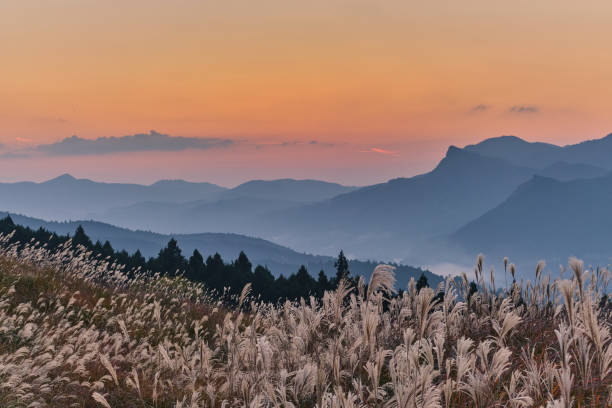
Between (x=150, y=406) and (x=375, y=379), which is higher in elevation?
(x=375, y=379)

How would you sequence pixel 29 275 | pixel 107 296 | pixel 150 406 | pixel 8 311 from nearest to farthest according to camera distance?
pixel 150 406, pixel 8 311, pixel 29 275, pixel 107 296

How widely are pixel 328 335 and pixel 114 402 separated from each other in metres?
3.11

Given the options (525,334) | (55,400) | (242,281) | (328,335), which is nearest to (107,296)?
(55,400)

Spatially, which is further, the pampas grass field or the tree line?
the tree line

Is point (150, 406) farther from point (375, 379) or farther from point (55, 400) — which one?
point (375, 379)

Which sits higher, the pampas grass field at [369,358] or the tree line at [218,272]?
the pampas grass field at [369,358]

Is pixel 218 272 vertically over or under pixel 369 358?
under

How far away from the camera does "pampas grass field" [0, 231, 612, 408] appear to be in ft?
12.9

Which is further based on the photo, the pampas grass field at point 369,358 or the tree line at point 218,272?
the tree line at point 218,272

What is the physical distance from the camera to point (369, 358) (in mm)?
5387

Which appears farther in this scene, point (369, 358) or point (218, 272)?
point (218, 272)

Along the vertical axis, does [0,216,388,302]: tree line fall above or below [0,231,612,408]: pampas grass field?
below

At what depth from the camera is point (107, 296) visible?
1382 cm

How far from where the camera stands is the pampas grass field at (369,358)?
12.9ft
